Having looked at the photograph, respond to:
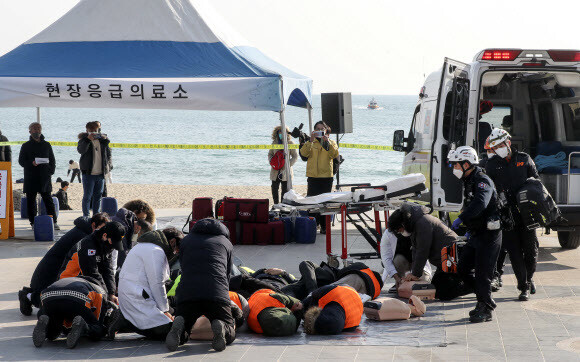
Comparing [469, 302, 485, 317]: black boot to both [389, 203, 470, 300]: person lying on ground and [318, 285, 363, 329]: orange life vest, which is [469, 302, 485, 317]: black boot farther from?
[318, 285, 363, 329]: orange life vest

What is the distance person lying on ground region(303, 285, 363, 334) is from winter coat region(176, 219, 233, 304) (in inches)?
34.3

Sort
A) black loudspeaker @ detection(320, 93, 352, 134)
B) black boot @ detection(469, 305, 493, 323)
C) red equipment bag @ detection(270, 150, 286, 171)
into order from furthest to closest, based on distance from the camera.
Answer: black loudspeaker @ detection(320, 93, 352, 134) < red equipment bag @ detection(270, 150, 286, 171) < black boot @ detection(469, 305, 493, 323)

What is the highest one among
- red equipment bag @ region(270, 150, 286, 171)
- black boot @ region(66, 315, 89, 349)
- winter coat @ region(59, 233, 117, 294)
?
red equipment bag @ region(270, 150, 286, 171)

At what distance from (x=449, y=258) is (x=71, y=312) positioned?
3.95m

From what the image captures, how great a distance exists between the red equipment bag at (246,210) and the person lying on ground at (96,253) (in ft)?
16.7

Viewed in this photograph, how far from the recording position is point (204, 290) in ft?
23.0

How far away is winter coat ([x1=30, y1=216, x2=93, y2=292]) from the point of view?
8070 millimetres

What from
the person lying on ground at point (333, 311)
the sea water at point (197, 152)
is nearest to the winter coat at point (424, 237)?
the person lying on ground at point (333, 311)

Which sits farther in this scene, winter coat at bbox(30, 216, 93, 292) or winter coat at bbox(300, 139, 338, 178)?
winter coat at bbox(300, 139, 338, 178)

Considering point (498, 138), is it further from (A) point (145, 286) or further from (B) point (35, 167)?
(B) point (35, 167)

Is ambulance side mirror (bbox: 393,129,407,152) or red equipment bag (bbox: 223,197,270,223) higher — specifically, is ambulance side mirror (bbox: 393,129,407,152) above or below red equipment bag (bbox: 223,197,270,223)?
above

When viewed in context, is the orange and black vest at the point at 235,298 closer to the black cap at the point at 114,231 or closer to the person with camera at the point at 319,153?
the black cap at the point at 114,231

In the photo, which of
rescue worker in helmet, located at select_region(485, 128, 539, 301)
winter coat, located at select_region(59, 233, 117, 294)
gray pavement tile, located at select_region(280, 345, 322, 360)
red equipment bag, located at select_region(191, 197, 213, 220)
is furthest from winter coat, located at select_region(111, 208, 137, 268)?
red equipment bag, located at select_region(191, 197, 213, 220)

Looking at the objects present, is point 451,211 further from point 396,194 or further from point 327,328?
point 327,328
